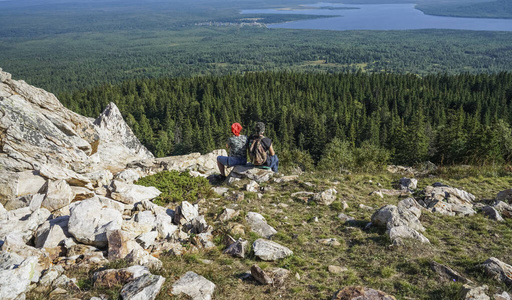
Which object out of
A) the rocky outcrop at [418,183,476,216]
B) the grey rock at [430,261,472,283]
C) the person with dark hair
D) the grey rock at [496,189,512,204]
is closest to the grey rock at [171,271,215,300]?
the grey rock at [430,261,472,283]

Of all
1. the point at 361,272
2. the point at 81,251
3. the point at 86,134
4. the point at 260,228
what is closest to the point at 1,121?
the point at 86,134

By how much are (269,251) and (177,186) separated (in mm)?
7461

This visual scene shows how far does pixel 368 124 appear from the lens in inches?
3524

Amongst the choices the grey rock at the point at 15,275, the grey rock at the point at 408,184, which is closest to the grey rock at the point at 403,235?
the grey rock at the point at 408,184

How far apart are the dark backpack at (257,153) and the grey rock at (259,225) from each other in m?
4.75

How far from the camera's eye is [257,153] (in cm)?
1744

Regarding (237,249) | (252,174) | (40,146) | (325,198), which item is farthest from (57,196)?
(325,198)

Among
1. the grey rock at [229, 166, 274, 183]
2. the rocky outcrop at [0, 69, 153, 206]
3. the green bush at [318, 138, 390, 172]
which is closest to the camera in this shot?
the rocky outcrop at [0, 69, 153, 206]

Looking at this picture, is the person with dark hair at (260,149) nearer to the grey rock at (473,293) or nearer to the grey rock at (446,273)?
the grey rock at (446,273)

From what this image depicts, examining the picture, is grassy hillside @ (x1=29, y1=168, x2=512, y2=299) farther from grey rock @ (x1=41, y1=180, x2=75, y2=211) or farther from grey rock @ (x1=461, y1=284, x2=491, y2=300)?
grey rock @ (x1=41, y1=180, x2=75, y2=211)

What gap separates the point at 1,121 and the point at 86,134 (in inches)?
219

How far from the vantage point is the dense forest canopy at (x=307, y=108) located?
87.7 metres

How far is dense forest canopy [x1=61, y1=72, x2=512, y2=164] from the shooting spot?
8769cm

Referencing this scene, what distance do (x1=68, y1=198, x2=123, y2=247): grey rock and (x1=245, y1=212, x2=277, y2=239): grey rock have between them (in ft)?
Answer: 15.0
